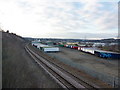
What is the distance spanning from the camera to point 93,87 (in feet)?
→ 42.1

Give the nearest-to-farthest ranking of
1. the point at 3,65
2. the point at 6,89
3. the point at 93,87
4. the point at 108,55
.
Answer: the point at 6,89 → the point at 93,87 → the point at 3,65 → the point at 108,55

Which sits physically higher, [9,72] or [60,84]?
[9,72]

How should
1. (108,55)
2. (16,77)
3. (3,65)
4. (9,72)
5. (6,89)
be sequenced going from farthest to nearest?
(108,55), (3,65), (9,72), (16,77), (6,89)

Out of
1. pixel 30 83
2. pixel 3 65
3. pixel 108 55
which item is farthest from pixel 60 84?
pixel 108 55

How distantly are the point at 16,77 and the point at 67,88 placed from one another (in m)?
6.20

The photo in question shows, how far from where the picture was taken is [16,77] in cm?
1400

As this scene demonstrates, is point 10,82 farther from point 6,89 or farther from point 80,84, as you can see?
point 80,84

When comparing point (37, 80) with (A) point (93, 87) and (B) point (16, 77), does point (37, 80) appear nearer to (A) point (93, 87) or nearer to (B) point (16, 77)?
(B) point (16, 77)

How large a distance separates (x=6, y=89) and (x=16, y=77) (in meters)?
2.23

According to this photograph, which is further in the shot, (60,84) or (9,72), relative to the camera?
(9,72)

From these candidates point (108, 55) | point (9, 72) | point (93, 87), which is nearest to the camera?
point (93, 87)

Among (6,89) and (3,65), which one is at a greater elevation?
(3,65)

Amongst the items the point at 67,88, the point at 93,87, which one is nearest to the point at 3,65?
the point at 67,88

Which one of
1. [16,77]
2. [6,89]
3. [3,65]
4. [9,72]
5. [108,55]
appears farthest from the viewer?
[108,55]
